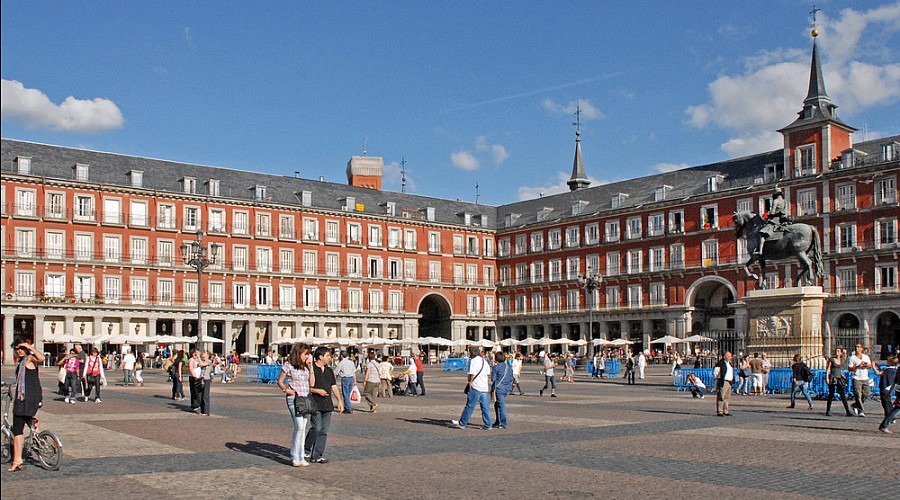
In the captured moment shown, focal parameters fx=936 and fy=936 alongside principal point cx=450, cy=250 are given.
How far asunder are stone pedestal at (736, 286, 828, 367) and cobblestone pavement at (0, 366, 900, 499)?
6550 mm

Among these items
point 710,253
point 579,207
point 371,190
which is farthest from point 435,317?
point 710,253

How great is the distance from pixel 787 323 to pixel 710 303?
1771 inches

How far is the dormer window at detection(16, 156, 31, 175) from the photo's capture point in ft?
212

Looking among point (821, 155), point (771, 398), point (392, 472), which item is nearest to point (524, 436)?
point (392, 472)

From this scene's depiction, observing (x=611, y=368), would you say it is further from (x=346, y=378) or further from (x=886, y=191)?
(x=346, y=378)

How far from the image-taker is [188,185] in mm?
72062

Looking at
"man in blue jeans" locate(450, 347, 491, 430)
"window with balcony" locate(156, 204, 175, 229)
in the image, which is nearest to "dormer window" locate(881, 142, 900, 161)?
"window with balcony" locate(156, 204, 175, 229)

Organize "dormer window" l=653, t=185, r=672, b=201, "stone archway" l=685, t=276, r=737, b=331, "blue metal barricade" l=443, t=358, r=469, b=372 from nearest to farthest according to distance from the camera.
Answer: "blue metal barricade" l=443, t=358, r=469, b=372
"stone archway" l=685, t=276, r=737, b=331
"dormer window" l=653, t=185, r=672, b=201

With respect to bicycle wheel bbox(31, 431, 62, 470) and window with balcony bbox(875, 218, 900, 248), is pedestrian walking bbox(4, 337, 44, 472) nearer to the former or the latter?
bicycle wheel bbox(31, 431, 62, 470)

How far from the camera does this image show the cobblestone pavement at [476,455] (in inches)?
417

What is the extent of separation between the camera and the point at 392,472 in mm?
11914

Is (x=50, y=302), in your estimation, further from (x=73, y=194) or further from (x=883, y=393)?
(x=883, y=393)

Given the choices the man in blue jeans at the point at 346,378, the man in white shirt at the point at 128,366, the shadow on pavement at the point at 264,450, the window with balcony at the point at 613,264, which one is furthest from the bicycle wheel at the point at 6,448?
the window with balcony at the point at 613,264

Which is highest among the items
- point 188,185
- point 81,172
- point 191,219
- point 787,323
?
point 81,172
